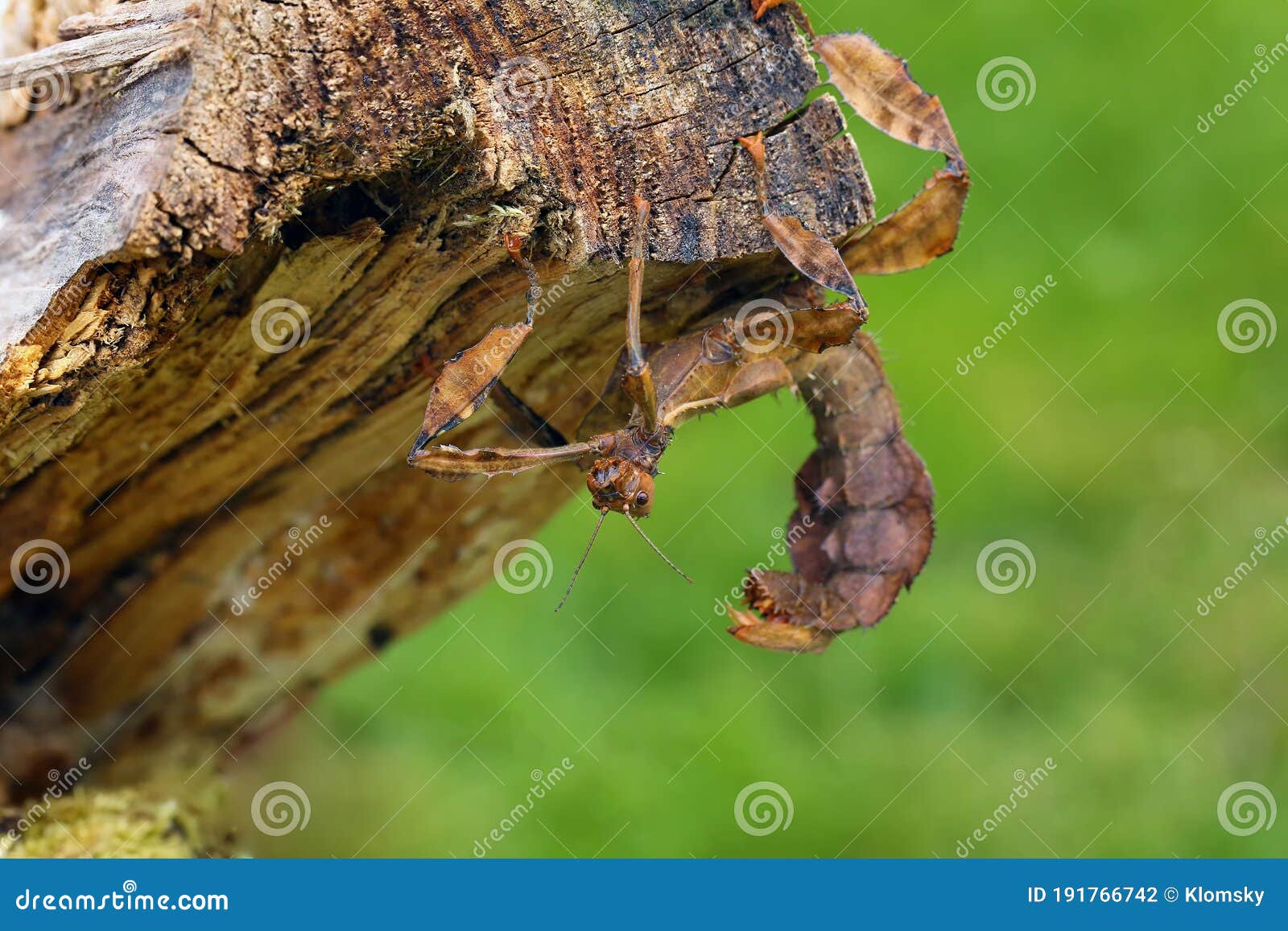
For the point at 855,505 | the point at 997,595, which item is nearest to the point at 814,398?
the point at 855,505

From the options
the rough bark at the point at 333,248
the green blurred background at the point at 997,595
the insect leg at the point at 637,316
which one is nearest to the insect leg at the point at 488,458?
the insect leg at the point at 637,316

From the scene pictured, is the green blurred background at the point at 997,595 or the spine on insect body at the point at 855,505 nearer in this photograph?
the spine on insect body at the point at 855,505

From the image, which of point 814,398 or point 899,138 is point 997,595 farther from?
point 899,138

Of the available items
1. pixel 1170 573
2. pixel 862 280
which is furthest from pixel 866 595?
pixel 862 280

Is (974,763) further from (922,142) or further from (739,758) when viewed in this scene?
(922,142)

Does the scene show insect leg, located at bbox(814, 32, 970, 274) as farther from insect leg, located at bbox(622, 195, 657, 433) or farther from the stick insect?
insect leg, located at bbox(622, 195, 657, 433)

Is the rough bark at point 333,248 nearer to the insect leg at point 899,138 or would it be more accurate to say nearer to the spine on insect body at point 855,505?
the insect leg at point 899,138
